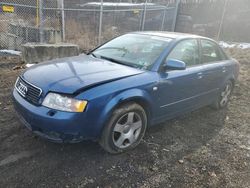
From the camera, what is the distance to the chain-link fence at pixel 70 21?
29.3ft

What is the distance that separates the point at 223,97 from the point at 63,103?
12.4 feet

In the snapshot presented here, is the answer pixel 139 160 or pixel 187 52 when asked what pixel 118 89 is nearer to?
pixel 139 160

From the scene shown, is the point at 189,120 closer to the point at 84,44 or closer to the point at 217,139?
the point at 217,139

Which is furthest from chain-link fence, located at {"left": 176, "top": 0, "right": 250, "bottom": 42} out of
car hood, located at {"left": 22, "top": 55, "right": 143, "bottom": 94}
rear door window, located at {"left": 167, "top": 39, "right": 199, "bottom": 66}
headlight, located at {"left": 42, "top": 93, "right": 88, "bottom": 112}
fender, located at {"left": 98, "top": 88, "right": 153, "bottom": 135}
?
headlight, located at {"left": 42, "top": 93, "right": 88, "bottom": 112}

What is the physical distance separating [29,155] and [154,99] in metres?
1.79

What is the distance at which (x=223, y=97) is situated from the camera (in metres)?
5.85

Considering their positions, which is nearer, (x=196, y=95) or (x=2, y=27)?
(x=196, y=95)

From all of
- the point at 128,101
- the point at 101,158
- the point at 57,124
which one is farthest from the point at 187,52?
the point at 57,124

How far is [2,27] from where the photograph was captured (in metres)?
9.49

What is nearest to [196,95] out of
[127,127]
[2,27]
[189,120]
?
[189,120]

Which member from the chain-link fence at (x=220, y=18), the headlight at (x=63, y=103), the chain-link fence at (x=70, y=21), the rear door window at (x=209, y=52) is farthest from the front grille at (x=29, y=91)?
the chain-link fence at (x=220, y=18)

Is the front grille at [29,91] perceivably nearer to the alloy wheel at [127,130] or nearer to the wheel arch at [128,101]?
the wheel arch at [128,101]

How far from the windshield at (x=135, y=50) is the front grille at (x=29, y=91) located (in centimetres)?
132

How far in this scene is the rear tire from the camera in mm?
5738
